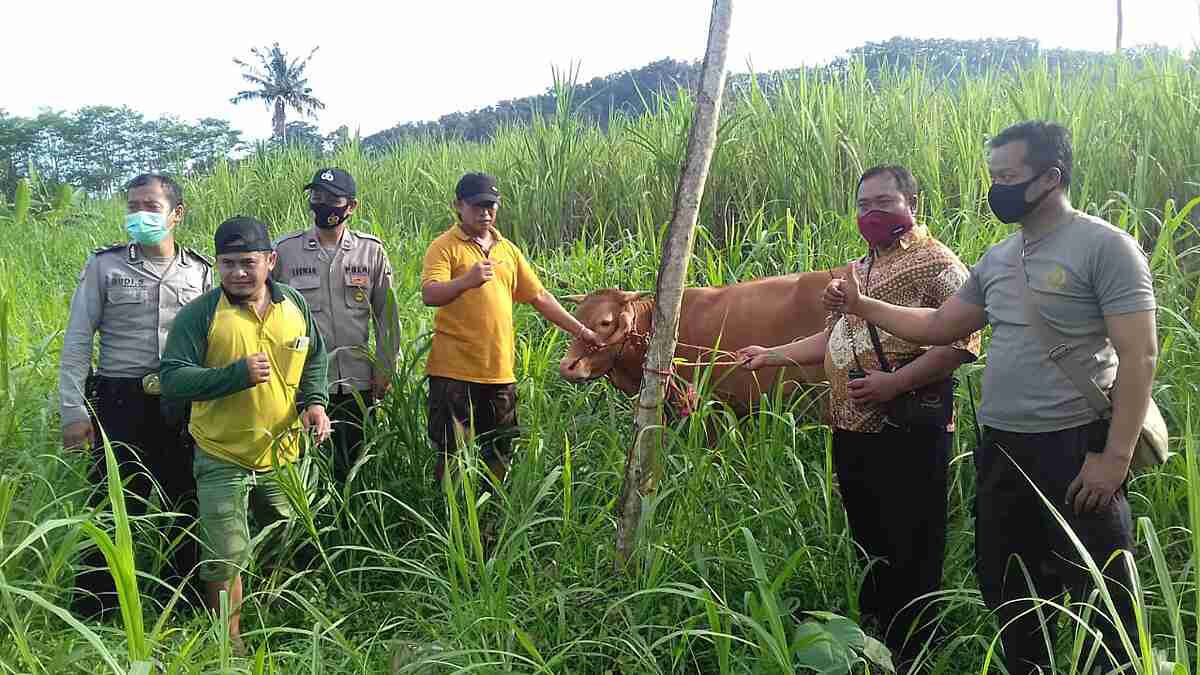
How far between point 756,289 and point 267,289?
6.46 feet

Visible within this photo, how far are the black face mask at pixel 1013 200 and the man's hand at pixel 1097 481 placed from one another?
0.60 m

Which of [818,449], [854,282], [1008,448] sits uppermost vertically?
[854,282]

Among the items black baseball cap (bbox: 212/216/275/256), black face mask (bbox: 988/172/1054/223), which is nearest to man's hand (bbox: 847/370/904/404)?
black face mask (bbox: 988/172/1054/223)

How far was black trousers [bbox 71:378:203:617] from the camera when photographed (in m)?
3.36

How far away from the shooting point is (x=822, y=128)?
539 cm

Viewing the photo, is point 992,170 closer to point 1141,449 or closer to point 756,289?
point 1141,449

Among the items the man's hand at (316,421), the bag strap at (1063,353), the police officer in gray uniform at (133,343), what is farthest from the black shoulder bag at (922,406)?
the police officer in gray uniform at (133,343)

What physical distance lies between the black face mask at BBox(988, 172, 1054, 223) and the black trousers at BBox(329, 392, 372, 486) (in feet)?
8.39

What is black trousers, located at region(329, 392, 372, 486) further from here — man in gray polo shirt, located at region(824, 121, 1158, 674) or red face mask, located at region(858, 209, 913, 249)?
man in gray polo shirt, located at region(824, 121, 1158, 674)

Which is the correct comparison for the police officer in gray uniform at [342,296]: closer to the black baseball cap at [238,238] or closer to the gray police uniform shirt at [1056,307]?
the black baseball cap at [238,238]

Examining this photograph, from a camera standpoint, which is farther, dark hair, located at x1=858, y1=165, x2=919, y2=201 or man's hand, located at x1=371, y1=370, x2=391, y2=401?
man's hand, located at x1=371, y1=370, x2=391, y2=401

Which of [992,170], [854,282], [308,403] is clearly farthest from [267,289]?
[992,170]

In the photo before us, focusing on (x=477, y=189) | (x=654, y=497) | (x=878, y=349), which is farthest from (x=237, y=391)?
(x=878, y=349)

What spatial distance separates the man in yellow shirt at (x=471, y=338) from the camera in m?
3.69
